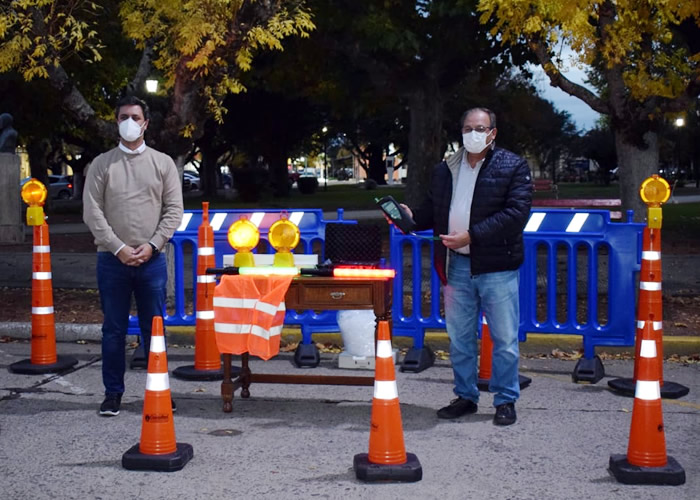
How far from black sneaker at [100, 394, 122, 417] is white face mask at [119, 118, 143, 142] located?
174cm

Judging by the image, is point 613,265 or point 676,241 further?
point 676,241

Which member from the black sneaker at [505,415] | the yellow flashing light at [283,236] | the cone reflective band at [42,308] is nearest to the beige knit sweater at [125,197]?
the yellow flashing light at [283,236]

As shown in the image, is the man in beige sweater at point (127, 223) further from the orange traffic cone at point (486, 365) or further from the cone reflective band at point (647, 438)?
the cone reflective band at point (647, 438)

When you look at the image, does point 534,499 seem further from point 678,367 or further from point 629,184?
point 629,184

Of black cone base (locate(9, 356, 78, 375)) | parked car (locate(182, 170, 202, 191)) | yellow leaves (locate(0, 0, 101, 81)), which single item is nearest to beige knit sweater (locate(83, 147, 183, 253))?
black cone base (locate(9, 356, 78, 375))

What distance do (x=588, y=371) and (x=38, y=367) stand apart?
450 cm

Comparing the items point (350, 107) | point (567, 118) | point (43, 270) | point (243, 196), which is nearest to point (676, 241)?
point (350, 107)

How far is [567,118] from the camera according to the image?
95000 mm

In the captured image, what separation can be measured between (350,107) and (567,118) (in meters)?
70.9

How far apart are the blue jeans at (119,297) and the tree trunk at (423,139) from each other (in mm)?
15058

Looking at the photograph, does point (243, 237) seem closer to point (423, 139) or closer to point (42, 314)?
point (42, 314)

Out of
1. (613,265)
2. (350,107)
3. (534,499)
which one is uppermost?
(350,107)

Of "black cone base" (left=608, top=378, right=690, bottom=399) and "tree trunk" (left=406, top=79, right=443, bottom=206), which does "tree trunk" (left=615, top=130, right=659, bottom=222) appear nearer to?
"black cone base" (left=608, top=378, right=690, bottom=399)

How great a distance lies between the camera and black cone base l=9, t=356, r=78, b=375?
7.99m
